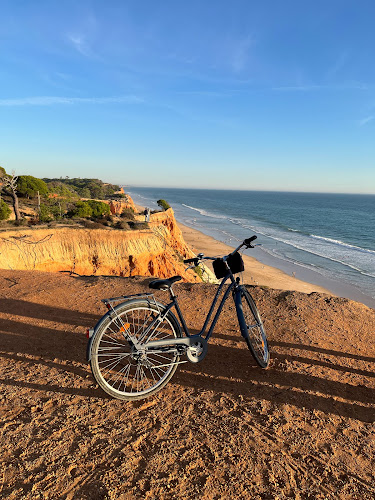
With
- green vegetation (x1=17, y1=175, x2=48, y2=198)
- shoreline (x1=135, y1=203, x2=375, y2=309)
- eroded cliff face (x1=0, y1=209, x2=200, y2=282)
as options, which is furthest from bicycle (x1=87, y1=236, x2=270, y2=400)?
green vegetation (x1=17, y1=175, x2=48, y2=198)

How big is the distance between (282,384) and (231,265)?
5.55 feet

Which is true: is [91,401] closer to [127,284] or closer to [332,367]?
[332,367]

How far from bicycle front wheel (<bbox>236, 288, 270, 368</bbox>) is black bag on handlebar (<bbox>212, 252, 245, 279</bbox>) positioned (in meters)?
0.35

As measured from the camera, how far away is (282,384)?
379 cm

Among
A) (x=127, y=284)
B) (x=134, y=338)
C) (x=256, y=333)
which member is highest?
(x=134, y=338)

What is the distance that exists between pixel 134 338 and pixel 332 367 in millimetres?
3029

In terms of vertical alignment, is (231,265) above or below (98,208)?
above

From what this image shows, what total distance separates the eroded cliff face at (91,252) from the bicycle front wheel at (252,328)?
16416 millimetres

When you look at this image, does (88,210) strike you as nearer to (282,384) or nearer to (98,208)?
(98,208)

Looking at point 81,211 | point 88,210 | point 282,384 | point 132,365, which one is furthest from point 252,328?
point 88,210

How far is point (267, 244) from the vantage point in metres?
40.5

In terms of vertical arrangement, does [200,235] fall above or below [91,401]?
below

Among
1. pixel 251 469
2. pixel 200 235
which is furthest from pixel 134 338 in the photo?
pixel 200 235

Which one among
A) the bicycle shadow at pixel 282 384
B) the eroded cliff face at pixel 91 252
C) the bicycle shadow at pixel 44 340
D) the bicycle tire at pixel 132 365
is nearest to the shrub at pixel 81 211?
the eroded cliff face at pixel 91 252
